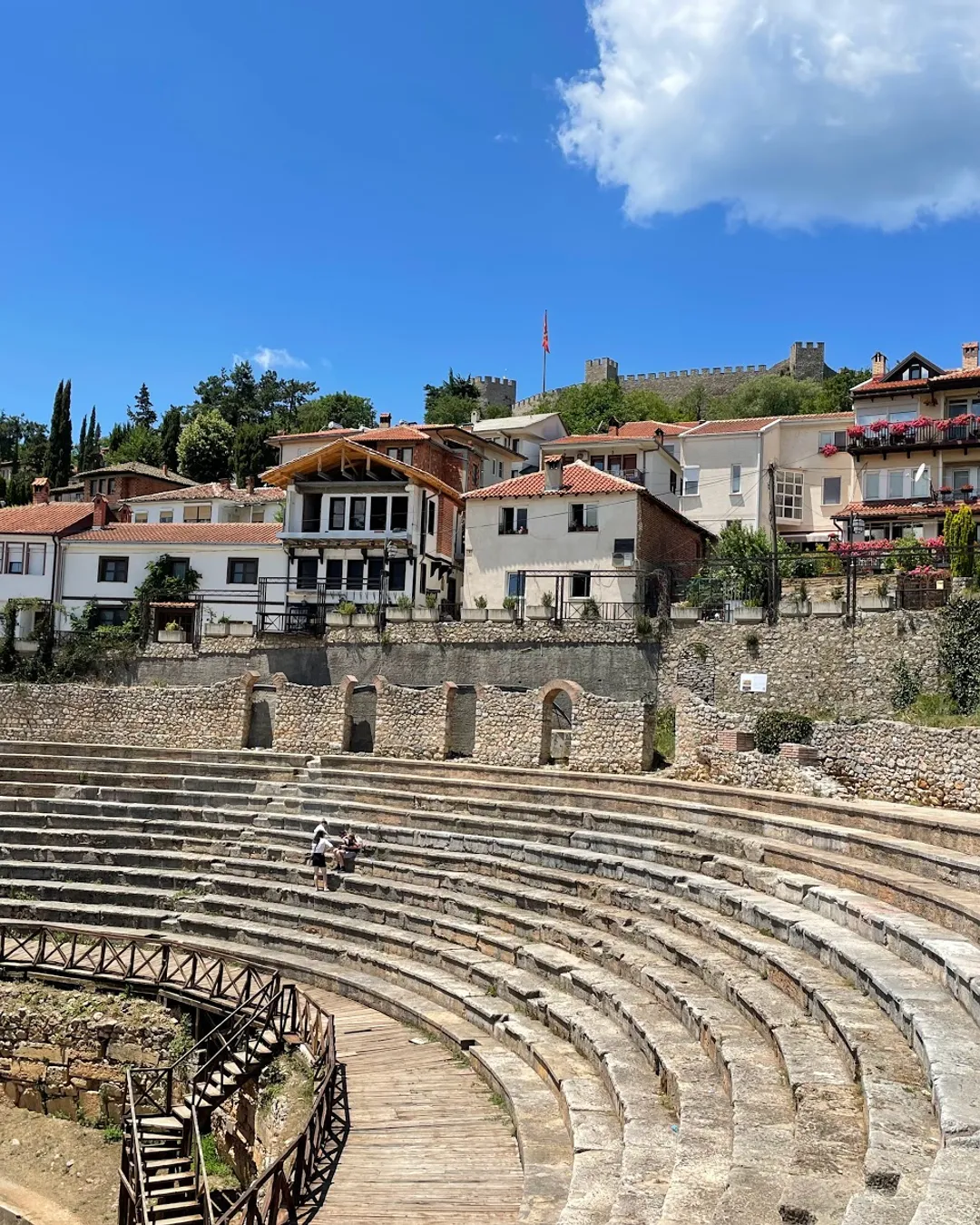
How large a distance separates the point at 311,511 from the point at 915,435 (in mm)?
23348

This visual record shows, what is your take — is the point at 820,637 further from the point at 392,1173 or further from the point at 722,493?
the point at 722,493

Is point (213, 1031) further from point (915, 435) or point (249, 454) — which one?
point (249, 454)

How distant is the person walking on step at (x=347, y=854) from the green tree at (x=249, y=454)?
5830 cm

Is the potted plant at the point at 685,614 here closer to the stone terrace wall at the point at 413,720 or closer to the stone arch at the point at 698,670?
the stone arch at the point at 698,670

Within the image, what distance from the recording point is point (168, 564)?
45.5 m

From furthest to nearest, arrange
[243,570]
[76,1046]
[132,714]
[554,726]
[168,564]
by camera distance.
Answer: [168,564] < [243,570] < [132,714] < [554,726] < [76,1046]

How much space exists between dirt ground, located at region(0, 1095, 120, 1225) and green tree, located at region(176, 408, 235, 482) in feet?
228

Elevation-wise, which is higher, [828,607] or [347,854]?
[828,607]

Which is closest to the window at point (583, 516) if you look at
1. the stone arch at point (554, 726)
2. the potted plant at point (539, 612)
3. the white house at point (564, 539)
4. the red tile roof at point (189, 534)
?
the white house at point (564, 539)

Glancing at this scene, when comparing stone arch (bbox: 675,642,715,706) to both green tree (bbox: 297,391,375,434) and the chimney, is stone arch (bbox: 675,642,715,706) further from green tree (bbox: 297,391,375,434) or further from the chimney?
green tree (bbox: 297,391,375,434)

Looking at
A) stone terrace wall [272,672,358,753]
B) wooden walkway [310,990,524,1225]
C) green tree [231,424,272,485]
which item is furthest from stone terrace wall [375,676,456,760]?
green tree [231,424,272,485]

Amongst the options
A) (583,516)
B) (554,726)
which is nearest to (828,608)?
(554,726)

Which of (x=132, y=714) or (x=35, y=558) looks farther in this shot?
(x=35, y=558)

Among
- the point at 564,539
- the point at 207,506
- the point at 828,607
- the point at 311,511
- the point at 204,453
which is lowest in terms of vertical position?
the point at 828,607
